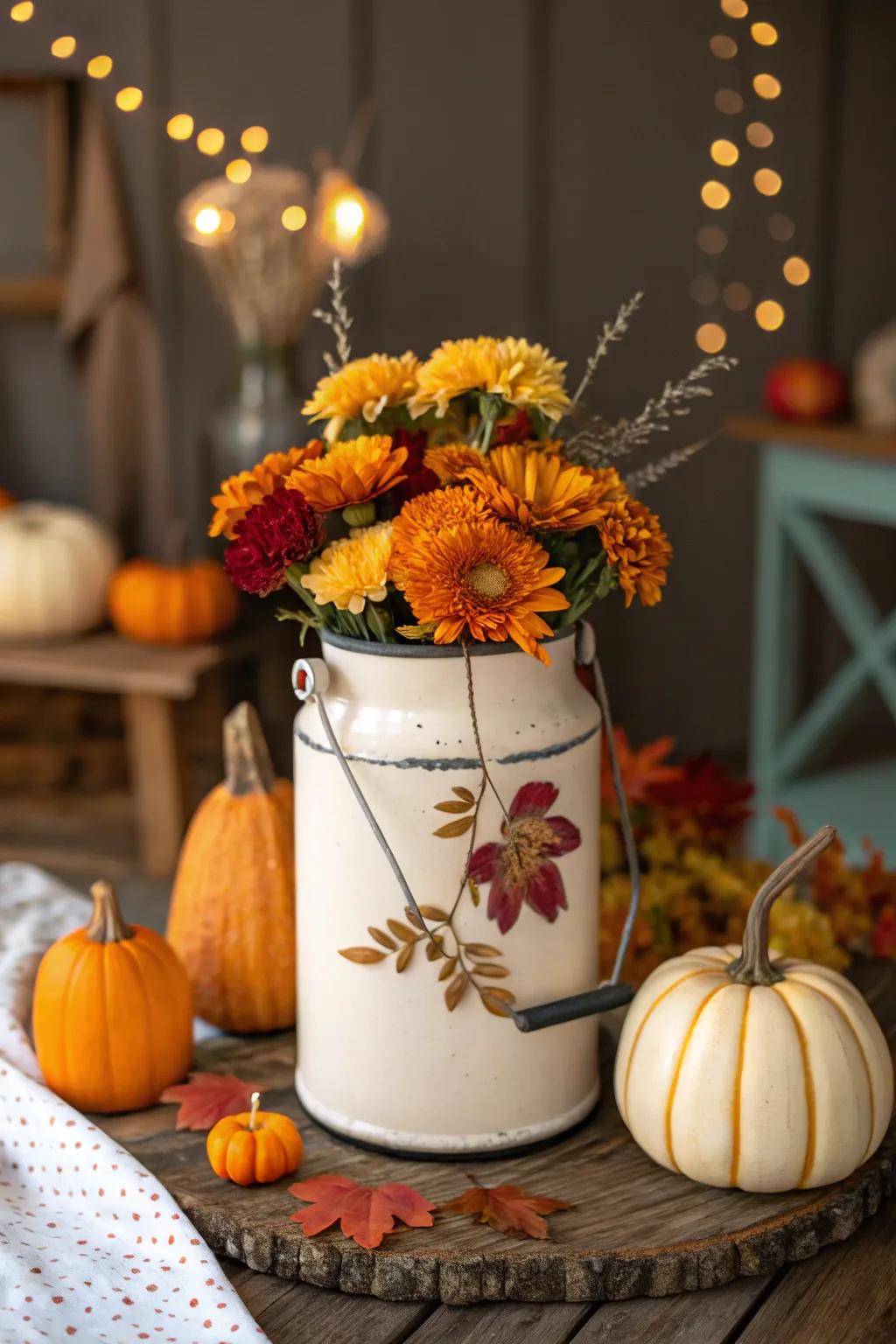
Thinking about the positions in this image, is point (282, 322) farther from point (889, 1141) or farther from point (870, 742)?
point (889, 1141)

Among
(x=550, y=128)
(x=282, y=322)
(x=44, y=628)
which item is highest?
(x=550, y=128)

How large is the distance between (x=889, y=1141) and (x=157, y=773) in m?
1.93

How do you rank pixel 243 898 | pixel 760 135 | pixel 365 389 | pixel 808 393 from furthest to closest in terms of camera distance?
pixel 760 135, pixel 808 393, pixel 243 898, pixel 365 389

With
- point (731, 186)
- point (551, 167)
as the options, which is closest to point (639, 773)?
point (551, 167)

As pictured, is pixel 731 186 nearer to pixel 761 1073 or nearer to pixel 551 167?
pixel 551 167

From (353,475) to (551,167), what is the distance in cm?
241

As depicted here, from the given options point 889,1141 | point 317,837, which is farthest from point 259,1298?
point 889,1141

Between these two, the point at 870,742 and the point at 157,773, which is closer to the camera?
the point at 157,773

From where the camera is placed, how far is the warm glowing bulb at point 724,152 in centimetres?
315

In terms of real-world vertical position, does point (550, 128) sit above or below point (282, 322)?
above

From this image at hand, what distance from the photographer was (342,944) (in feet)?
3.06

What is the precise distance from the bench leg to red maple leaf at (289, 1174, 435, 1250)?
1.80 metres

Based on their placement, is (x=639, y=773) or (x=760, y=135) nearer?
(x=639, y=773)

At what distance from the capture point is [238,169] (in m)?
3.03
